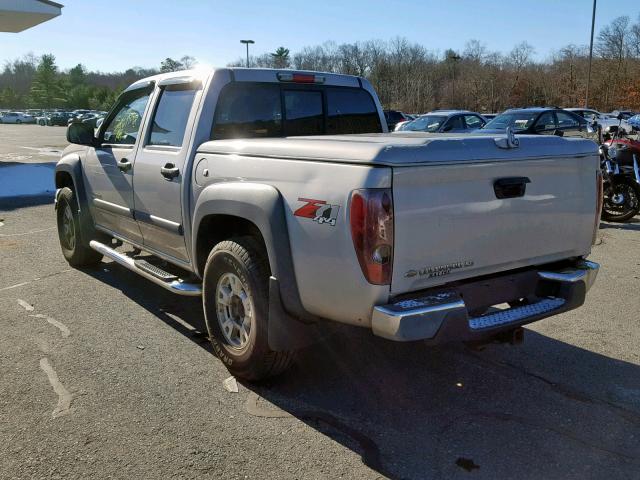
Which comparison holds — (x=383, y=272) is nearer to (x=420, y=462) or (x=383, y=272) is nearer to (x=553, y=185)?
(x=420, y=462)

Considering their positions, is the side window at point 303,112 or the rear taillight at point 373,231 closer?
the rear taillight at point 373,231

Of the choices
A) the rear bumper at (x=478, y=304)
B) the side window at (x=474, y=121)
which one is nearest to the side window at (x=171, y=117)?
the rear bumper at (x=478, y=304)

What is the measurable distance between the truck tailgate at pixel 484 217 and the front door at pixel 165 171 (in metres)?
1.96

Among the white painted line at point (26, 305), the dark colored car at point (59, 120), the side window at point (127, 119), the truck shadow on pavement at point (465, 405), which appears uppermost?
the dark colored car at point (59, 120)

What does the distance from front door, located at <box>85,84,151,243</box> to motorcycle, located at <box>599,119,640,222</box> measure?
740 cm

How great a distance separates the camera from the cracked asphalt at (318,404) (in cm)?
296

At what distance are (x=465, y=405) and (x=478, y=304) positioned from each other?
671mm

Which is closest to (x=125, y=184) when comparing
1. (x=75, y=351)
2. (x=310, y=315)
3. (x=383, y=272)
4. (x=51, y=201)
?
(x=75, y=351)

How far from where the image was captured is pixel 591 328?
4.82 meters

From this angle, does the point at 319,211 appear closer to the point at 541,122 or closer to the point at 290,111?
the point at 290,111

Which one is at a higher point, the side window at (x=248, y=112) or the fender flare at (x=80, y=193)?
the side window at (x=248, y=112)

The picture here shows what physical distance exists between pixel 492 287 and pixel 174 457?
1.99m

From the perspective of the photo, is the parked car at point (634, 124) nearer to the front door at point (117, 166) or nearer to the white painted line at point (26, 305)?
the front door at point (117, 166)

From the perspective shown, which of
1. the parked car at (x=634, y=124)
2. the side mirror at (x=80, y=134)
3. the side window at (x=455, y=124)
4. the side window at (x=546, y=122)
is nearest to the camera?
the side mirror at (x=80, y=134)
